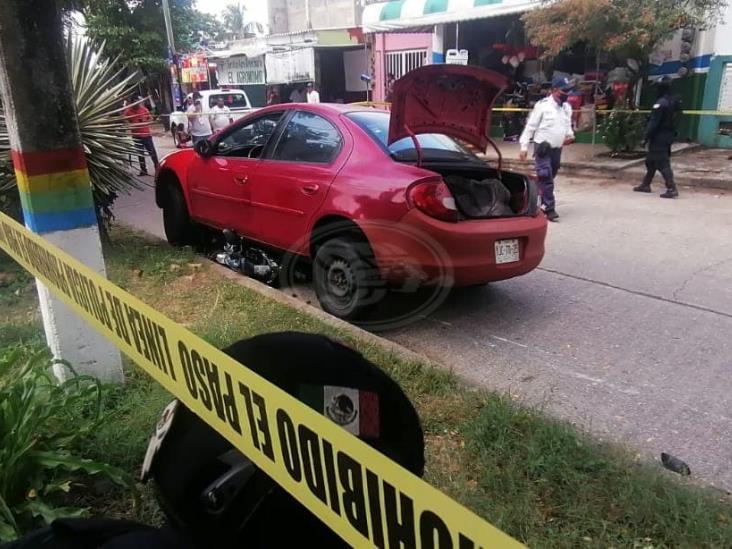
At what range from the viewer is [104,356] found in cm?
340

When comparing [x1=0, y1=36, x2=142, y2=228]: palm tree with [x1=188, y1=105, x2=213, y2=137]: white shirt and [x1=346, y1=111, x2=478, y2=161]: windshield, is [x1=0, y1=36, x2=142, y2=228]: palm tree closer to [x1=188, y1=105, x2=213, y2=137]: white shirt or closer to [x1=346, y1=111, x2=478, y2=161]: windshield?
[x1=346, y1=111, x2=478, y2=161]: windshield

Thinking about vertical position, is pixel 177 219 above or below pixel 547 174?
below

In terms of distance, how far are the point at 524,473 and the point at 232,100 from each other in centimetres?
1892

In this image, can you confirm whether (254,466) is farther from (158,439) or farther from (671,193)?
(671,193)

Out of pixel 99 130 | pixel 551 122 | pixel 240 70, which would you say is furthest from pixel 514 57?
pixel 240 70

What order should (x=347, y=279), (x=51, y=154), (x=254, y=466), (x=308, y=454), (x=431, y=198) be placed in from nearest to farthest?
(x=308, y=454)
(x=254, y=466)
(x=51, y=154)
(x=431, y=198)
(x=347, y=279)

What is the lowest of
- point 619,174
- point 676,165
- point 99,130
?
point 619,174

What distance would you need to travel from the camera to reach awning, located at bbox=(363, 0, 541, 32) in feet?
47.6

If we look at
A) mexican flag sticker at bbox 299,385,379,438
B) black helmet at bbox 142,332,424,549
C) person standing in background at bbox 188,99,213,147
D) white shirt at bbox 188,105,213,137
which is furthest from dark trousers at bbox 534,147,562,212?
white shirt at bbox 188,105,213,137

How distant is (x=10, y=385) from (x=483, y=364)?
8.79ft

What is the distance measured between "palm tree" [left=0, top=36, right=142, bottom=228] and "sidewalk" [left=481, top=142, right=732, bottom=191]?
6174 millimetres

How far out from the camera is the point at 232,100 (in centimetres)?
1988

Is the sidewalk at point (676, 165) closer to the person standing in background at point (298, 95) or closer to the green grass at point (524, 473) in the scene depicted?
the green grass at point (524, 473)

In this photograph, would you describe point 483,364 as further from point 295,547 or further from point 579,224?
point 579,224
